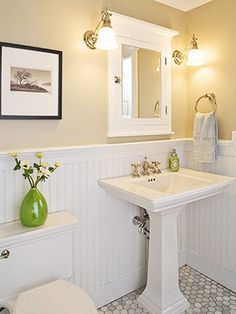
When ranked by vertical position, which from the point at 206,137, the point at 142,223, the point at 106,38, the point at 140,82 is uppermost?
the point at 106,38

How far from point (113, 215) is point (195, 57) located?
1.34 meters

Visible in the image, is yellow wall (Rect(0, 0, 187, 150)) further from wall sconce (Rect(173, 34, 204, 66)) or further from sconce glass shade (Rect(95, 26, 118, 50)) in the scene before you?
wall sconce (Rect(173, 34, 204, 66))

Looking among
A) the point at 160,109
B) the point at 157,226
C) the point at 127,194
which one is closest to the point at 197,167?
the point at 160,109

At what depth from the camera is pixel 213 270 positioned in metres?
2.15

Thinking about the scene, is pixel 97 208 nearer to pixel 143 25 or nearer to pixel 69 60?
pixel 69 60

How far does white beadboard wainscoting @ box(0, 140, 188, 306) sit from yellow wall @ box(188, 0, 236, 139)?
54 cm

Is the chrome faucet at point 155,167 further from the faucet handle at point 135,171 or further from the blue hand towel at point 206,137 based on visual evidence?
the blue hand towel at point 206,137

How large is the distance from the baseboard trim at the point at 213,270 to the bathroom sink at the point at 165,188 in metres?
0.74

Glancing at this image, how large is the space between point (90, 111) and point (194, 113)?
3.18 feet

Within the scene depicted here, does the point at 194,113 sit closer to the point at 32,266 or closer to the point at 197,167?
the point at 197,167

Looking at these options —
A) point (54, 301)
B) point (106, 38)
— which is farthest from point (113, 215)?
point (106, 38)

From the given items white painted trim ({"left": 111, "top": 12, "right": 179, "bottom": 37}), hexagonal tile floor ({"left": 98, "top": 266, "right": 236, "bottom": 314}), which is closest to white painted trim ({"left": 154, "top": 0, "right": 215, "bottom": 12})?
white painted trim ({"left": 111, "top": 12, "right": 179, "bottom": 37})

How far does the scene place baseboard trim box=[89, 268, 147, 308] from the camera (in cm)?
184

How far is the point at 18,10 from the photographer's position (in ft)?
4.87
